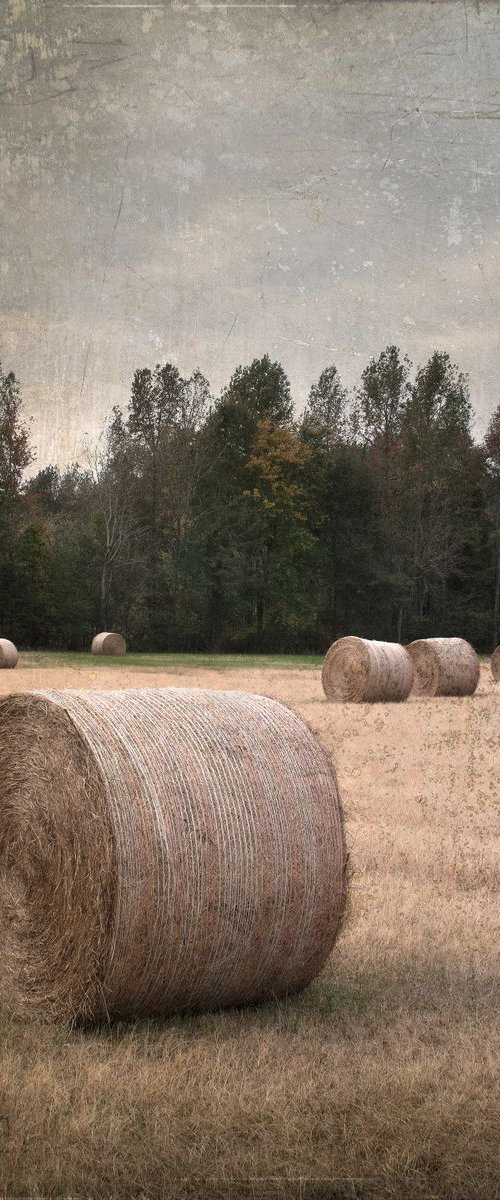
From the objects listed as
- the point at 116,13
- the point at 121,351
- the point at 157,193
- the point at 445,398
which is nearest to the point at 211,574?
the point at 445,398

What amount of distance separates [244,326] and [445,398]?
2060cm

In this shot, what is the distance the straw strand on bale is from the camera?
20.6 metres

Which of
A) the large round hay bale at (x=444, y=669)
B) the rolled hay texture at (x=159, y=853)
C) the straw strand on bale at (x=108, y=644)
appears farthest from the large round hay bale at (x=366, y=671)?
the rolled hay texture at (x=159, y=853)

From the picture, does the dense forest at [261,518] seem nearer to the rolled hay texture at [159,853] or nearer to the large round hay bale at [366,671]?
the large round hay bale at [366,671]

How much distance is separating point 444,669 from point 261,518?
10.0 meters

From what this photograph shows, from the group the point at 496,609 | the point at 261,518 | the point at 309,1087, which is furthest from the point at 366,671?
the point at 496,609

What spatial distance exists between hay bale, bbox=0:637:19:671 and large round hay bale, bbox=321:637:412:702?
530cm

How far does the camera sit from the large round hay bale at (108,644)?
20.6 meters

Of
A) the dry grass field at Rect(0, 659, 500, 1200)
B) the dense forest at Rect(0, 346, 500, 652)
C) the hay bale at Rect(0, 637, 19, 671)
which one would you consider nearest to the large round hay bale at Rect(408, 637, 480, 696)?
the dense forest at Rect(0, 346, 500, 652)

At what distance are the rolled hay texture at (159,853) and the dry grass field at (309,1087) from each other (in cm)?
18

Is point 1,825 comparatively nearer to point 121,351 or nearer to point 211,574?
point 121,351

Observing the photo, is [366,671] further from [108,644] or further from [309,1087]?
[309,1087]

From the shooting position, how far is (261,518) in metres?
27.1

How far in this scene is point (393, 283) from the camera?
417 inches
